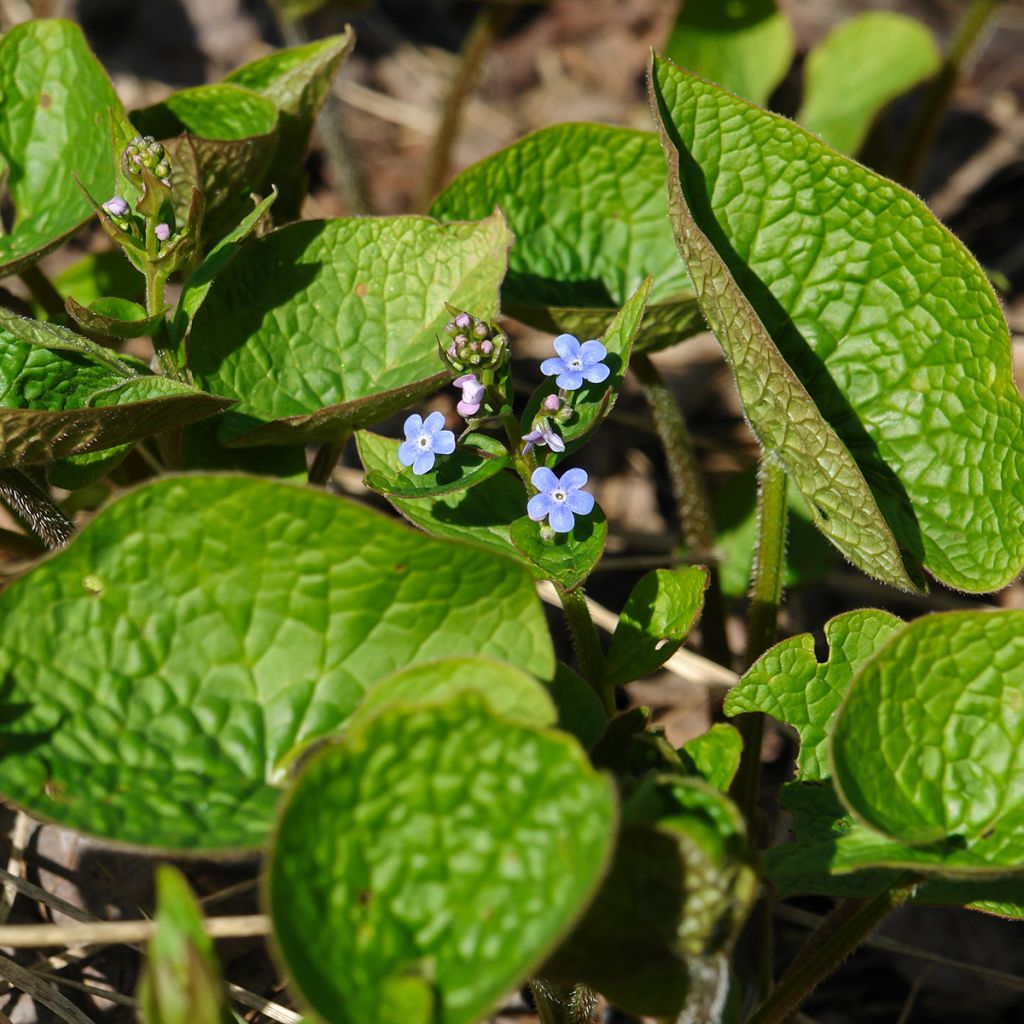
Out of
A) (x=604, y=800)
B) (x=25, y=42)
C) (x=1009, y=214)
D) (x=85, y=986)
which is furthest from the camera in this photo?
(x=1009, y=214)

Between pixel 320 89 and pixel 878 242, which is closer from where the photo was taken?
pixel 878 242

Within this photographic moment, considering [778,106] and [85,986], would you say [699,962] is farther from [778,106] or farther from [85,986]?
[778,106]

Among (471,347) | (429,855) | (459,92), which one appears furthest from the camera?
(459,92)

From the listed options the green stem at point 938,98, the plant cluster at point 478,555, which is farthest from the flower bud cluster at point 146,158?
the green stem at point 938,98

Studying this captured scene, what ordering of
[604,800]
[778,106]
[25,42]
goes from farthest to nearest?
[778,106], [25,42], [604,800]

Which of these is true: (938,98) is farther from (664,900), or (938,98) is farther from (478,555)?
(664,900)

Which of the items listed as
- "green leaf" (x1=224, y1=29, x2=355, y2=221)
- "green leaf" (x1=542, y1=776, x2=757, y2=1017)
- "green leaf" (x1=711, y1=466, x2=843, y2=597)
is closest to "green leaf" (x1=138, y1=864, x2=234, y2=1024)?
"green leaf" (x1=542, y1=776, x2=757, y2=1017)

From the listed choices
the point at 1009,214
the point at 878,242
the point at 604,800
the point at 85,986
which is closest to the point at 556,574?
the point at 604,800

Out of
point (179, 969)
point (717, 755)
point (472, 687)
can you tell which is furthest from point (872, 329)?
point (179, 969)
